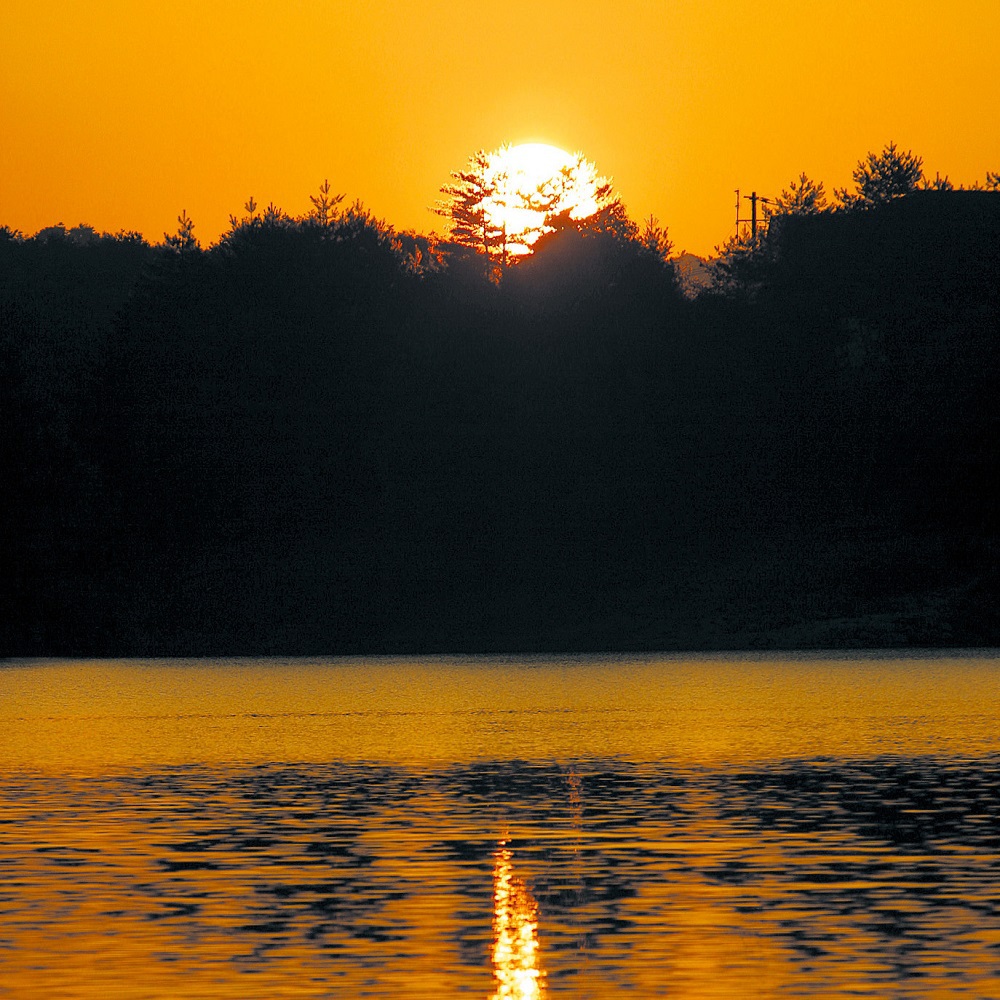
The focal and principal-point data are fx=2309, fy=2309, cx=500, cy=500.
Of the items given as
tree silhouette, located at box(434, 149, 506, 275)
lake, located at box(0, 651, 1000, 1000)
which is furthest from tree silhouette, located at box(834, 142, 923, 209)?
lake, located at box(0, 651, 1000, 1000)

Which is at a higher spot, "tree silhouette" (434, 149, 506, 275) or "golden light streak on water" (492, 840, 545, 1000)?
"tree silhouette" (434, 149, 506, 275)

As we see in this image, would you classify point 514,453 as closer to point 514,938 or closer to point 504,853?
point 504,853

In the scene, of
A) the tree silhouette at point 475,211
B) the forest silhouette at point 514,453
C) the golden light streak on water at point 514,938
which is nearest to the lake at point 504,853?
the golden light streak on water at point 514,938

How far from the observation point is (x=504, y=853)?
2347 centimetres

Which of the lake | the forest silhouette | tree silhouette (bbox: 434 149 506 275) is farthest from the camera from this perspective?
tree silhouette (bbox: 434 149 506 275)

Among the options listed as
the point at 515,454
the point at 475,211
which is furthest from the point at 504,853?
the point at 475,211

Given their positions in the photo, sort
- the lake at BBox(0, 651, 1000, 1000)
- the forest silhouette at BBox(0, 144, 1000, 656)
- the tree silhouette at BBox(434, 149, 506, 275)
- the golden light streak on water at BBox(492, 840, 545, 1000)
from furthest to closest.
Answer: the tree silhouette at BBox(434, 149, 506, 275) → the forest silhouette at BBox(0, 144, 1000, 656) → the lake at BBox(0, 651, 1000, 1000) → the golden light streak on water at BBox(492, 840, 545, 1000)

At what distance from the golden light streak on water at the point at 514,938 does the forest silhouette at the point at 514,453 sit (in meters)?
68.6

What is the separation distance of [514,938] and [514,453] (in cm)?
9134

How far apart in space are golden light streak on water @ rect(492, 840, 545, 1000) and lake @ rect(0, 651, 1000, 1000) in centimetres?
5

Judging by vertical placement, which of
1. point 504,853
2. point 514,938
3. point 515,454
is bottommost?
point 514,938

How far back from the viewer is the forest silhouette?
9450 centimetres

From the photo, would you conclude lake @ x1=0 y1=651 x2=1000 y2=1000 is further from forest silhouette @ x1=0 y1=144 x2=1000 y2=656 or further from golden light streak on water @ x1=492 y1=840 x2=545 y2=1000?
forest silhouette @ x1=0 y1=144 x2=1000 y2=656

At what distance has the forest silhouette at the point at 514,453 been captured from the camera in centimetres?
9450
